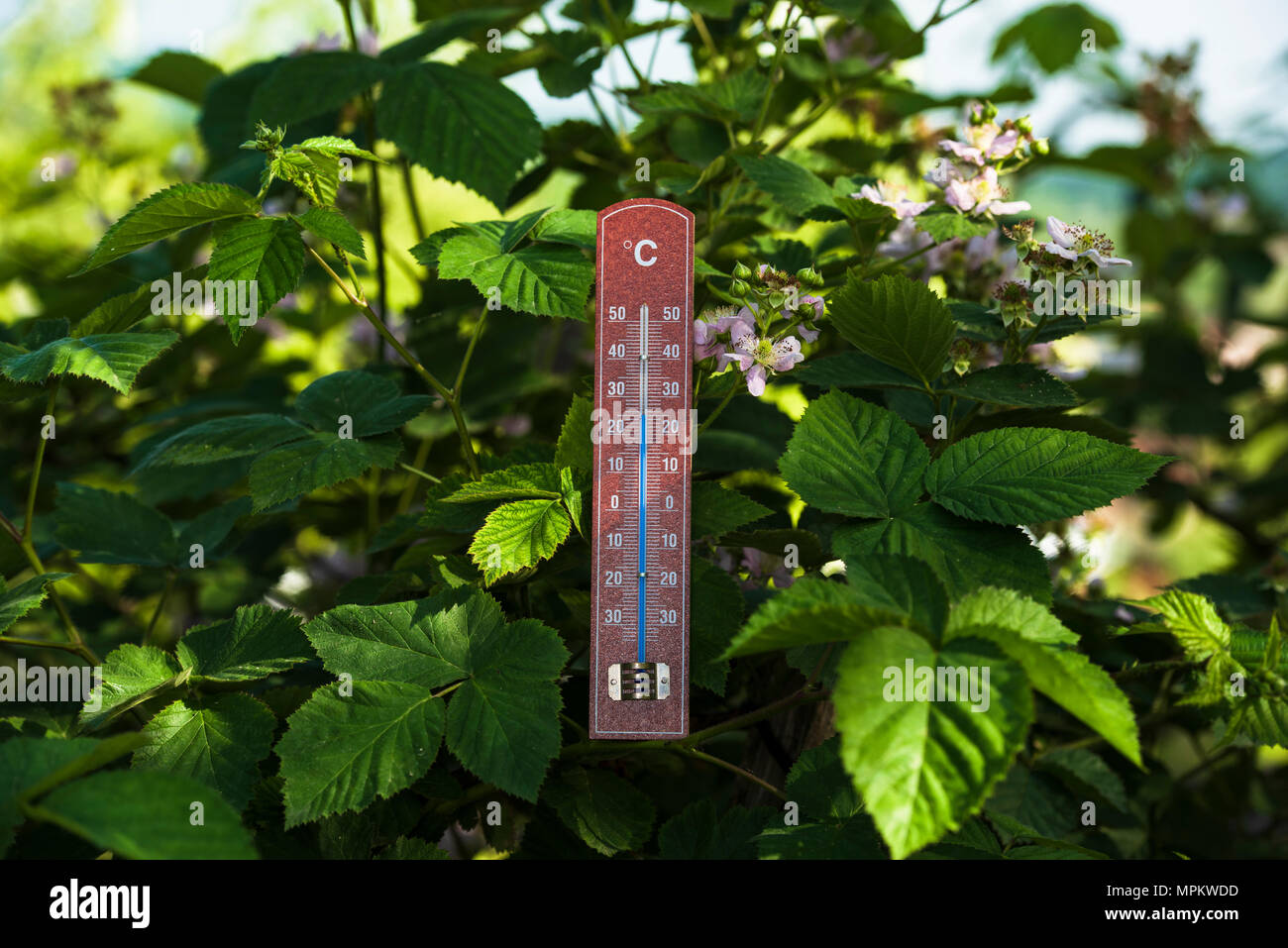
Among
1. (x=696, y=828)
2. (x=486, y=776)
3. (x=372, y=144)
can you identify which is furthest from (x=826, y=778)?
(x=372, y=144)

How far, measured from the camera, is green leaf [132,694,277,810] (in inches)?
30.5

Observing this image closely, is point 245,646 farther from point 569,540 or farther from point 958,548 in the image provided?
point 958,548

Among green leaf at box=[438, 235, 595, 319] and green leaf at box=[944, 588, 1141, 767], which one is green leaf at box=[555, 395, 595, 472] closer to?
green leaf at box=[438, 235, 595, 319]

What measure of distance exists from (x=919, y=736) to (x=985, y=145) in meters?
0.69

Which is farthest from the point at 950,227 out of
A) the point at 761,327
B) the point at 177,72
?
the point at 177,72

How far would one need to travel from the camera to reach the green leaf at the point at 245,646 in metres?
0.83

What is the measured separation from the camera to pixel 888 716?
23.1 inches

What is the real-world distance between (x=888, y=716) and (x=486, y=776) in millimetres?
286

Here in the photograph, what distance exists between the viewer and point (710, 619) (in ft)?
2.75

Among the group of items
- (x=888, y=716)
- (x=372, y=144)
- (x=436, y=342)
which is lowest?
(x=888, y=716)

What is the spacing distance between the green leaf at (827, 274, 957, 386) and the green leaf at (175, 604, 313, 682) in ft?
1.77

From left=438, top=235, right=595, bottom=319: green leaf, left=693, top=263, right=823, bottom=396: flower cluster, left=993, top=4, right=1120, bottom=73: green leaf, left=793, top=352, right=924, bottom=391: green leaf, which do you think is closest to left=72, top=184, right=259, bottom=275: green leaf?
left=438, top=235, right=595, bottom=319: green leaf

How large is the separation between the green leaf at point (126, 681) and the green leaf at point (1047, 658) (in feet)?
2.08
